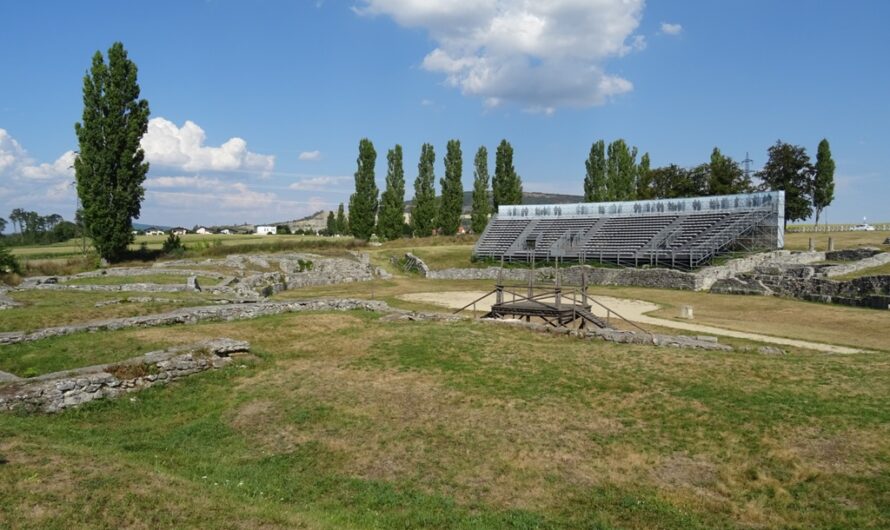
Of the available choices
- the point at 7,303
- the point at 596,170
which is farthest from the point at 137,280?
the point at 596,170

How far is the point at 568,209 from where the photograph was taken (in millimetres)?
64375

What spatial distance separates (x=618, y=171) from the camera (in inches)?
3211

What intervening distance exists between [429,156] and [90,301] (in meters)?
60.0

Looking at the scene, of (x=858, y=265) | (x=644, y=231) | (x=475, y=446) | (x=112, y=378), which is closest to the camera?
(x=475, y=446)

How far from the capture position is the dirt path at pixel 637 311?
2225cm

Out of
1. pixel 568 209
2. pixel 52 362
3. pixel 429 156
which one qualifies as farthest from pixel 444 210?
pixel 52 362

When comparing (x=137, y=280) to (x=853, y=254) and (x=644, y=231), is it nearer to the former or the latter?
(x=644, y=231)

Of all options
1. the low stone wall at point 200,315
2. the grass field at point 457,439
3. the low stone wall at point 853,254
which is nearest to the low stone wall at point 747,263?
the low stone wall at point 853,254

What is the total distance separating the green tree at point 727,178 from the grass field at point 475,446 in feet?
197

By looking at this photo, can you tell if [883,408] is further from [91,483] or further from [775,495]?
[91,483]

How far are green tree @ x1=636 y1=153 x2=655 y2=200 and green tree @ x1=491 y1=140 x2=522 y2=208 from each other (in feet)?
63.7

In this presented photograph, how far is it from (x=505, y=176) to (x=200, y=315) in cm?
6000

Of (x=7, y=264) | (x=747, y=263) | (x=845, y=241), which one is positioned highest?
(x=845, y=241)

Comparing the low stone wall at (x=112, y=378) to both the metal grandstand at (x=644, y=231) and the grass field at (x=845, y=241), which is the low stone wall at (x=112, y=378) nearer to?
the metal grandstand at (x=644, y=231)
